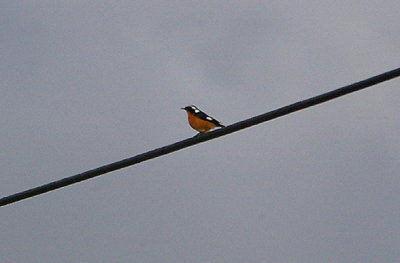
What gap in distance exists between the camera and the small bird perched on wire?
16797mm

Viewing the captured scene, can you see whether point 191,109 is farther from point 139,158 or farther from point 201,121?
point 139,158

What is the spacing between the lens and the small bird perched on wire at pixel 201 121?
1680 cm

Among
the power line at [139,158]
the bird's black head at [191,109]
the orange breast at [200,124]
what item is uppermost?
the bird's black head at [191,109]

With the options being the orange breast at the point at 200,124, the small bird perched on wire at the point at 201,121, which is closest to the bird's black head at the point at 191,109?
the small bird perched on wire at the point at 201,121

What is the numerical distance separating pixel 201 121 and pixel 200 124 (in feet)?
0.21

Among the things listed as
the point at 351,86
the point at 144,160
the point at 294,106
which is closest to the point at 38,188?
the point at 144,160

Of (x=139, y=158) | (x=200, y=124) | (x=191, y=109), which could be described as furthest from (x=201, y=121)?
(x=139, y=158)

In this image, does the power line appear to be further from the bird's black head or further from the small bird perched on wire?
the bird's black head

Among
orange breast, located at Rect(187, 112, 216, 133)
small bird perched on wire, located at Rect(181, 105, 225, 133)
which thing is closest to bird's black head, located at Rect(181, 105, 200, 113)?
small bird perched on wire, located at Rect(181, 105, 225, 133)

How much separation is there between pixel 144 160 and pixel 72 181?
0.71m

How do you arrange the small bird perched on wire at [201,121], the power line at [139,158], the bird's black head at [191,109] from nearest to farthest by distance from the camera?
the power line at [139,158] → the small bird perched on wire at [201,121] → the bird's black head at [191,109]

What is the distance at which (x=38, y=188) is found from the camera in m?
9.28

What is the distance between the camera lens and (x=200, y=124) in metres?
Answer: 17.0

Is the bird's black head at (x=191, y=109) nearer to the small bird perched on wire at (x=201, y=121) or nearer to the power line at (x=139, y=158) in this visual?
the small bird perched on wire at (x=201, y=121)
